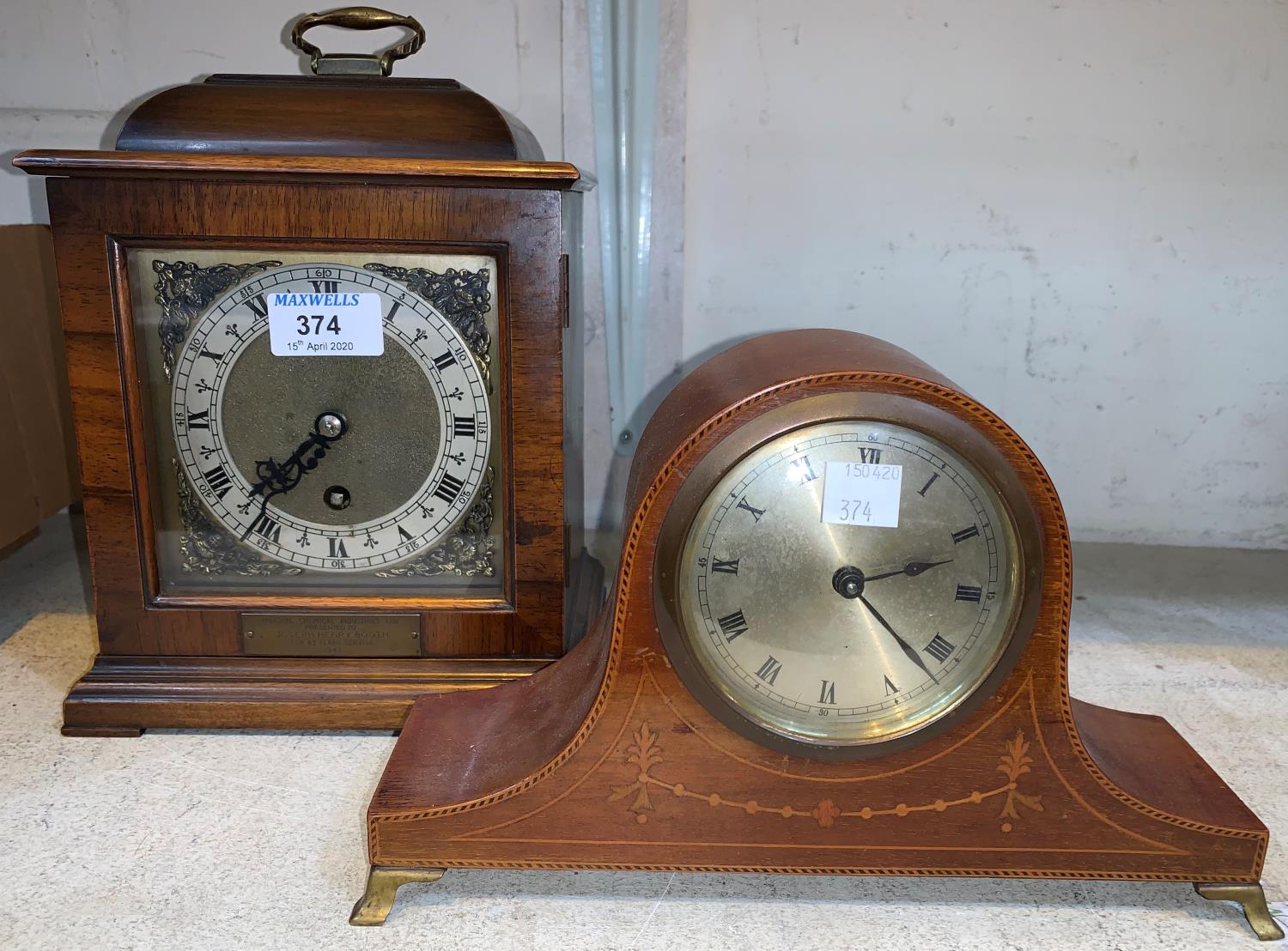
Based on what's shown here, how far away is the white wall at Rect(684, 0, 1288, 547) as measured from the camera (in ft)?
6.50

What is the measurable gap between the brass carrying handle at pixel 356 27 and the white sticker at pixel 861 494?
0.83 m

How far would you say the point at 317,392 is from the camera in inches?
53.6

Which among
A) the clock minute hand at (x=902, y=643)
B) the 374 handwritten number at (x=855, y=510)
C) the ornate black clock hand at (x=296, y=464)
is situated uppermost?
the 374 handwritten number at (x=855, y=510)

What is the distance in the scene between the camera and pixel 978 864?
1097mm

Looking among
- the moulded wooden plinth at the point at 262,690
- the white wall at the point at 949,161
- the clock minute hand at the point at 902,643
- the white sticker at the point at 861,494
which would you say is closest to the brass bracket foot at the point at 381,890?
the moulded wooden plinth at the point at 262,690

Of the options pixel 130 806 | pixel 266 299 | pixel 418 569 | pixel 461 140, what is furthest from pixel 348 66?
pixel 130 806

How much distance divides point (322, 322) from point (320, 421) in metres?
0.13

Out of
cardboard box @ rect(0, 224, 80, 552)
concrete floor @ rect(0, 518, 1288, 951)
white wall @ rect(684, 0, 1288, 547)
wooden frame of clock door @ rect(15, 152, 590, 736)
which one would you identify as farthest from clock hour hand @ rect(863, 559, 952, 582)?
cardboard box @ rect(0, 224, 80, 552)

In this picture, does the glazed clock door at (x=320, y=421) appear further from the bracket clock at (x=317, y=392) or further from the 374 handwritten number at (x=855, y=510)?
the 374 handwritten number at (x=855, y=510)

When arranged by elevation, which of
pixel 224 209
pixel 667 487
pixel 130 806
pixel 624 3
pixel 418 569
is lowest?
pixel 130 806

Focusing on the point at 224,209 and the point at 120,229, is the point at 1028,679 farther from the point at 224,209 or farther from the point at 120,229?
the point at 120,229

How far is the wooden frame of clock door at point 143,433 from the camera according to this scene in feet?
4.15

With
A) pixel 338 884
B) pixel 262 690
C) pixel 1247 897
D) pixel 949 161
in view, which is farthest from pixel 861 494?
pixel 949 161

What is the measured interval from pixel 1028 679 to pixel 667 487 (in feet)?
1.44
